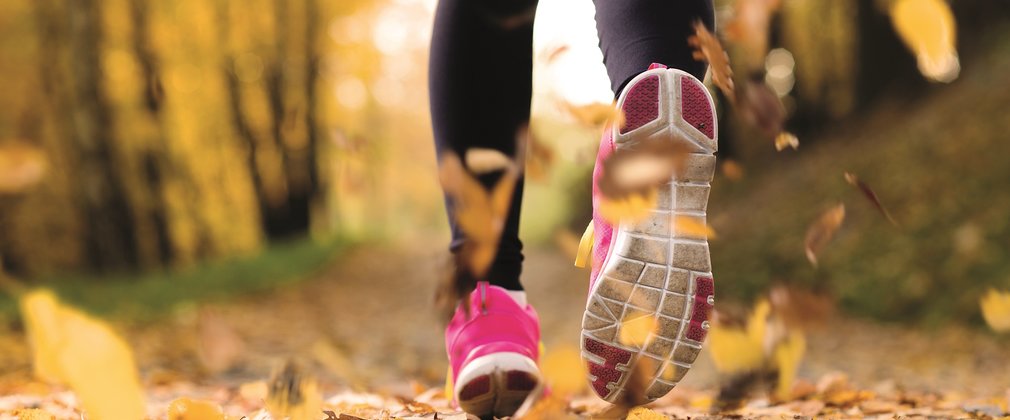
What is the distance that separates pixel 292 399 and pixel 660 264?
2.23ft

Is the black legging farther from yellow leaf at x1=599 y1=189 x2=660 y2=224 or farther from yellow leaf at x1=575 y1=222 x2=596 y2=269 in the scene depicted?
yellow leaf at x1=599 y1=189 x2=660 y2=224

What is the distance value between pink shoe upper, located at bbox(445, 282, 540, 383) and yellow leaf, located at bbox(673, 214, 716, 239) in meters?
0.31

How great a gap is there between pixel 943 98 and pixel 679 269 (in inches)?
305

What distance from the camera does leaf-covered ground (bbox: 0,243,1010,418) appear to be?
1590 millimetres

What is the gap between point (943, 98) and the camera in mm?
7621

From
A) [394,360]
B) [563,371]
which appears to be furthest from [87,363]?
[394,360]

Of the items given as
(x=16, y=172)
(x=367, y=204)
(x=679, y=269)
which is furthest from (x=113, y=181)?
(x=367, y=204)

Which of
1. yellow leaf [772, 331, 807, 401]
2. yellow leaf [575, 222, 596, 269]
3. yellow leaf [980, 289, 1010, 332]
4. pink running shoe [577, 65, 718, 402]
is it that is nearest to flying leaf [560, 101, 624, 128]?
yellow leaf [575, 222, 596, 269]

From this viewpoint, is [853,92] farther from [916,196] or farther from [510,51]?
[510,51]

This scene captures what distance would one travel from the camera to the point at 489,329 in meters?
1.21

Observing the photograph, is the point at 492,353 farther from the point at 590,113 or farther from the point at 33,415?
the point at 33,415

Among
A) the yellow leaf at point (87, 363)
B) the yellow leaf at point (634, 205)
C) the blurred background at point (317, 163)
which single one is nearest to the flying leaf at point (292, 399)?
the yellow leaf at point (87, 363)

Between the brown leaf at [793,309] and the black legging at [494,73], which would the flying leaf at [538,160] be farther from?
the brown leaf at [793,309]

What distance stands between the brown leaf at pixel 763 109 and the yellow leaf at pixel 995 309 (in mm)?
2813
